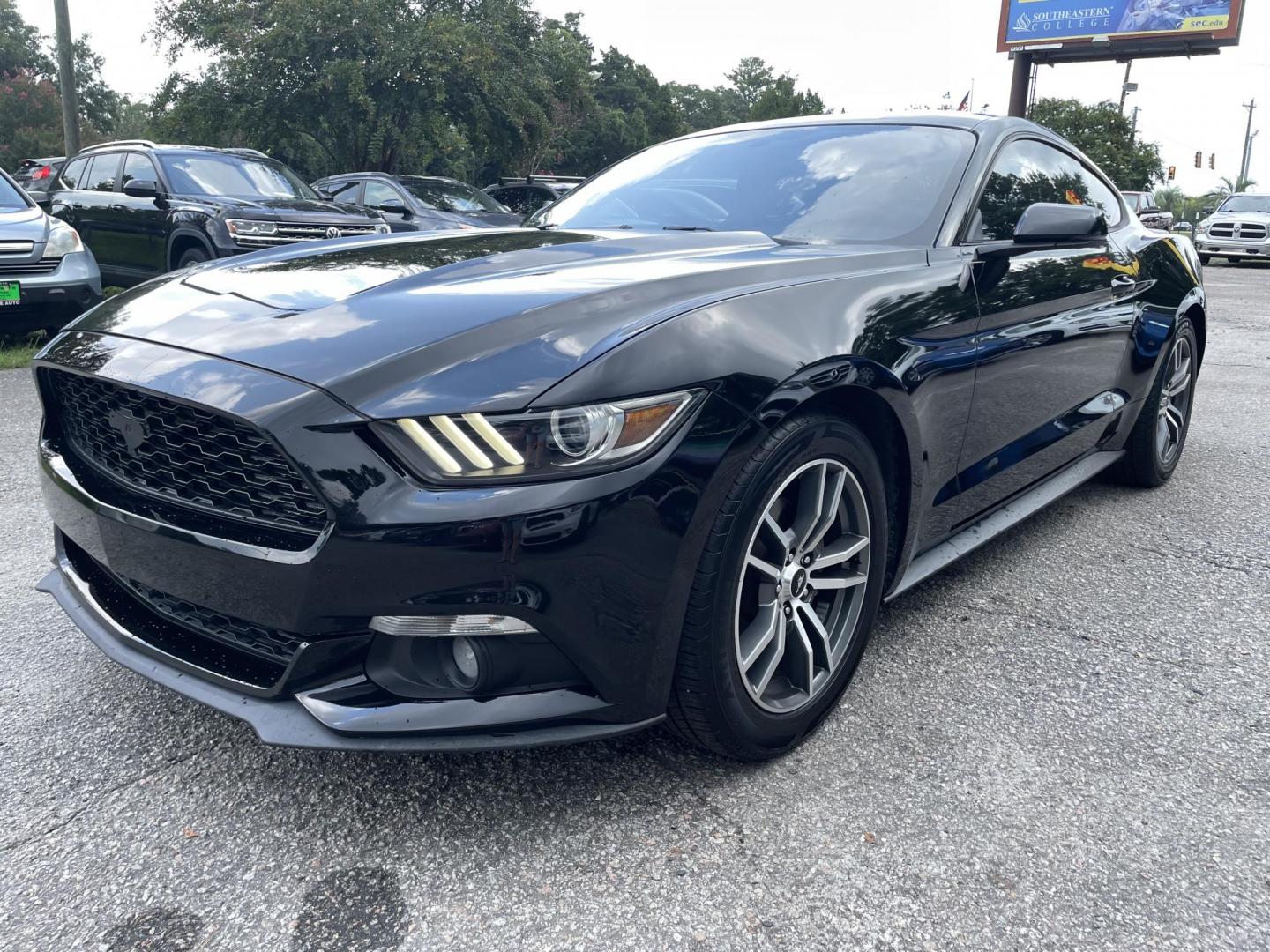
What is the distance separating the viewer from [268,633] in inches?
73.9

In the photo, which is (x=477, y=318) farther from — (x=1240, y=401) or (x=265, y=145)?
(x=265, y=145)

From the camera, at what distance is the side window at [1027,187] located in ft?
Answer: 9.99

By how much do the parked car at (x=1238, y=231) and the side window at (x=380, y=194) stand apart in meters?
17.8

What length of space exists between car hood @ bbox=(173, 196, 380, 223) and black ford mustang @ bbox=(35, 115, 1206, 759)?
20.2 ft

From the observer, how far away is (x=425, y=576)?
170 centimetres

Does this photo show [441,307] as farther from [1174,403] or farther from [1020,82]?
[1020,82]

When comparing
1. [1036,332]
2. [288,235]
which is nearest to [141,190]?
[288,235]

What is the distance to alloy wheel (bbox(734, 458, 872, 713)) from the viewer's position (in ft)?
6.94

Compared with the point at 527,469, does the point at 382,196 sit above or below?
below

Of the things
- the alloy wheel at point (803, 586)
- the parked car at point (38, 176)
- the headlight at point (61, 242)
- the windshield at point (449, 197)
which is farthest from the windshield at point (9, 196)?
the alloy wheel at point (803, 586)

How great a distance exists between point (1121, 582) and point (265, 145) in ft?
66.9

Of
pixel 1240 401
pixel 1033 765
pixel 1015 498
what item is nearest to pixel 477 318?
pixel 1033 765

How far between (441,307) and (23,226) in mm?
6729

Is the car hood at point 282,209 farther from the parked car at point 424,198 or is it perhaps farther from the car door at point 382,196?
the car door at point 382,196
